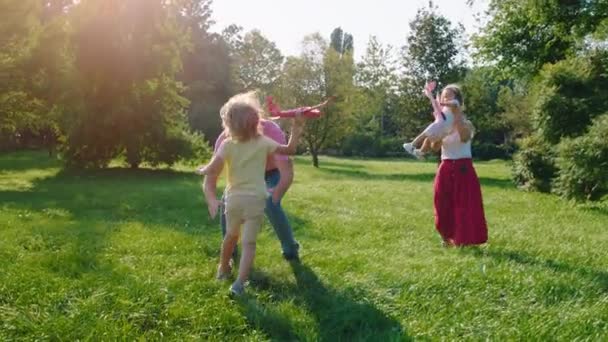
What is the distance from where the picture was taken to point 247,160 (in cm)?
511

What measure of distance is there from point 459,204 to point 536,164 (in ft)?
46.5

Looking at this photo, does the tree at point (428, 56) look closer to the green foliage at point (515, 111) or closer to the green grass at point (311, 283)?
the green foliage at point (515, 111)

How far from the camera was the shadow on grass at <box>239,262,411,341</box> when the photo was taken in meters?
4.13

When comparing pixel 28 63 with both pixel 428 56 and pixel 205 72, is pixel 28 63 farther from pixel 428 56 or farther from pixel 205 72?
pixel 205 72

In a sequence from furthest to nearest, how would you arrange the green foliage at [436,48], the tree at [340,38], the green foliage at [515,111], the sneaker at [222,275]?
the tree at [340,38] < the green foliage at [515,111] < the green foliage at [436,48] < the sneaker at [222,275]

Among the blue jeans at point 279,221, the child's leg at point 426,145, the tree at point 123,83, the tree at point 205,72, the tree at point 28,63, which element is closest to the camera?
the blue jeans at point 279,221

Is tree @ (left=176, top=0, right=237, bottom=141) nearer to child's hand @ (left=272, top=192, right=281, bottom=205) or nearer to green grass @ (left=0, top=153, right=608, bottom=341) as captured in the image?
green grass @ (left=0, top=153, right=608, bottom=341)

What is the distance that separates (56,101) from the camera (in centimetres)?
2186

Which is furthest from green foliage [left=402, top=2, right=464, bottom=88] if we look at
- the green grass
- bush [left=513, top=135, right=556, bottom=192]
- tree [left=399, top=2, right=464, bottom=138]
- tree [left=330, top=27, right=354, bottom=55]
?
tree [left=330, top=27, right=354, bottom=55]

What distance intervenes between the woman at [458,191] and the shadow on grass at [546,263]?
300 millimetres

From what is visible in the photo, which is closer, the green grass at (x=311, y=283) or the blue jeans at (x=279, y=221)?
the green grass at (x=311, y=283)

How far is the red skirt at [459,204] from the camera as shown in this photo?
284 inches

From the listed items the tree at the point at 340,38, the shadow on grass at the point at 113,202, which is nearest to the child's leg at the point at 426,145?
the shadow on grass at the point at 113,202

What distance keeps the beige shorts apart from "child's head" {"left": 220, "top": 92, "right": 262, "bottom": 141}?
0.57m
